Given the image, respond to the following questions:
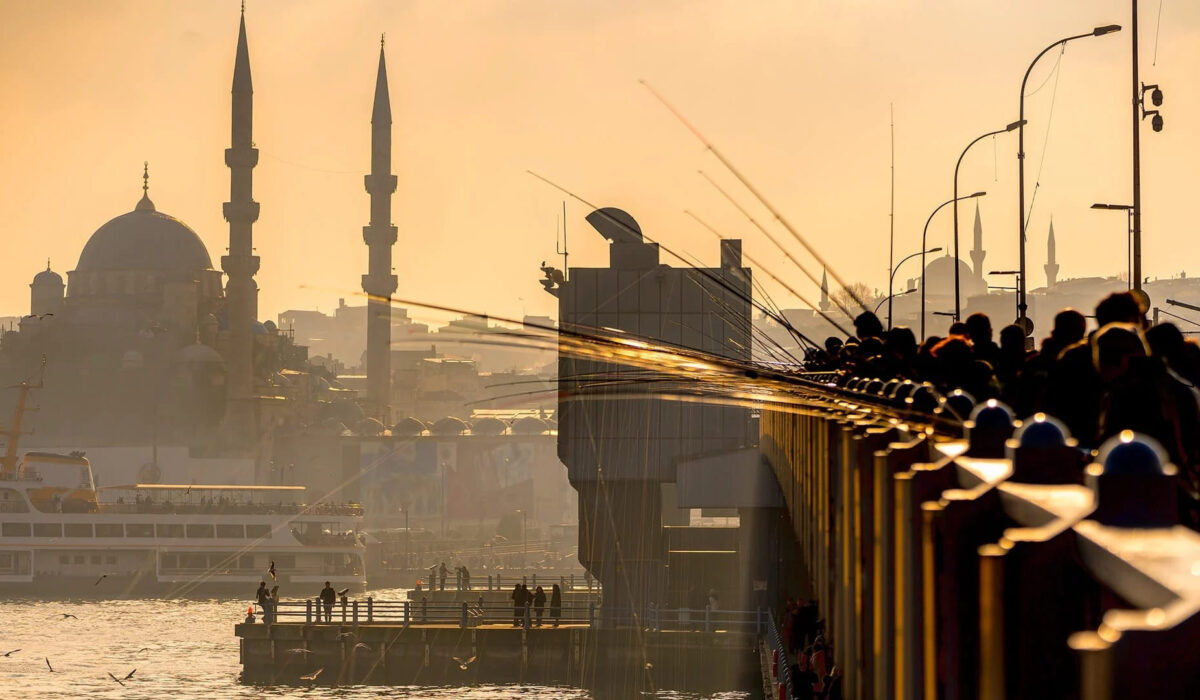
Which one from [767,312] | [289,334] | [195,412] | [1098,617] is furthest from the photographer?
[289,334]

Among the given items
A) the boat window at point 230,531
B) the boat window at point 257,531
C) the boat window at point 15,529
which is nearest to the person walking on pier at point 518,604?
the boat window at point 257,531

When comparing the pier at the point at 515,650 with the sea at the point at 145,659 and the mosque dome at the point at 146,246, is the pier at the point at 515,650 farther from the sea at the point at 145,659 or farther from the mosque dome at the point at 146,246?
the mosque dome at the point at 146,246

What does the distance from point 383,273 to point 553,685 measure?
291ft

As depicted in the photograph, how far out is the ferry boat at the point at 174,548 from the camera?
337ft

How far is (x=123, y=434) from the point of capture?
5546 inches

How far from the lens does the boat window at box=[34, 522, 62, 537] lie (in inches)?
4166

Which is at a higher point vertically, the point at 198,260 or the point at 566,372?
the point at 198,260

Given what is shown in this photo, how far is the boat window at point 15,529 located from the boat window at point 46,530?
56 cm

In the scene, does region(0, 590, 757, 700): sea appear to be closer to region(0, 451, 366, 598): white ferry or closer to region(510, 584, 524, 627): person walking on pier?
region(510, 584, 524, 627): person walking on pier

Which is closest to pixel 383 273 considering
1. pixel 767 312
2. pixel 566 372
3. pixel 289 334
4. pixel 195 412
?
pixel 195 412

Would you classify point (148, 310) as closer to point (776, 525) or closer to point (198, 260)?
point (198, 260)

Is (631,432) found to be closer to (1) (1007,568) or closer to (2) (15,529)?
(1) (1007,568)

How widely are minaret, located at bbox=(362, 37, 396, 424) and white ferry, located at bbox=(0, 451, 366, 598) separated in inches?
749

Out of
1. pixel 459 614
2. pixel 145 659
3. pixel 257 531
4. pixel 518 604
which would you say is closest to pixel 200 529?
pixel 257 531
